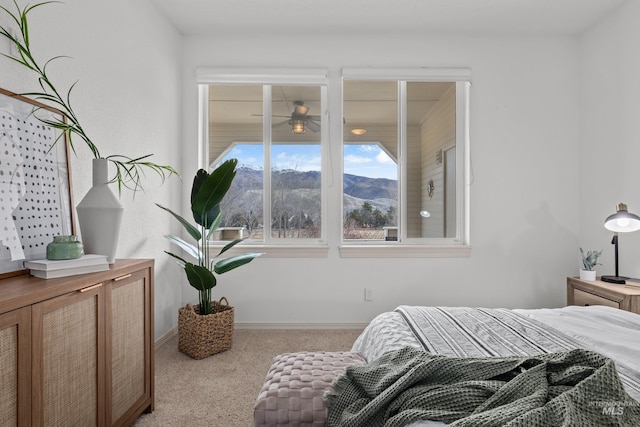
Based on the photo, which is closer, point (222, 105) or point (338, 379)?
point (338, 379)

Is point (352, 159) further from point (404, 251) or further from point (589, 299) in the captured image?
point (589, 299)

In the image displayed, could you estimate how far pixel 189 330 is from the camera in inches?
109

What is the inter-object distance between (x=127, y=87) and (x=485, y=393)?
8.96 ft

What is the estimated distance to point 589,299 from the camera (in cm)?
278

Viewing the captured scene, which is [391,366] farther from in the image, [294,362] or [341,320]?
[341,320]

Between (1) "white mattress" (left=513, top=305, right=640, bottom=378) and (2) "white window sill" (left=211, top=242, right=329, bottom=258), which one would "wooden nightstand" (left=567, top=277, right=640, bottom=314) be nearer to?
(1) "white mattress" (left=513, top=305, right=640, bottom=378)

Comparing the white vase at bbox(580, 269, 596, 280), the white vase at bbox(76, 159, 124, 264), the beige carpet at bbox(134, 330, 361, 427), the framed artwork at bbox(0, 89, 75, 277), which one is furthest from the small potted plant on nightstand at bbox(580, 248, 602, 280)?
the framed artwork at bbox(0, 89, 75, 277)

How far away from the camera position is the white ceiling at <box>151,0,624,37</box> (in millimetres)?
2934

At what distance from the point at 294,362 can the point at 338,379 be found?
360 mm

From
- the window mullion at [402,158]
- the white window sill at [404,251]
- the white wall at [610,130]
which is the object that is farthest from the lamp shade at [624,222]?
the window mullion at [402,158]

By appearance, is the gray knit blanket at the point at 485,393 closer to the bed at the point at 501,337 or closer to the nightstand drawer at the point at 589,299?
the bed at the point at 501,337

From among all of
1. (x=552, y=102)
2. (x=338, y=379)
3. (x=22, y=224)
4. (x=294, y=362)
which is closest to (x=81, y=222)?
(x=22, y=224)

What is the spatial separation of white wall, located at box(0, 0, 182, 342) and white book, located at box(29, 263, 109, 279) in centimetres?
65

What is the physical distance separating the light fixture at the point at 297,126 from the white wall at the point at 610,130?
262cm
